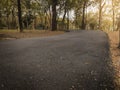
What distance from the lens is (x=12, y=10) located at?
45562mm

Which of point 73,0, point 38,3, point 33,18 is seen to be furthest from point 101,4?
point 33,18

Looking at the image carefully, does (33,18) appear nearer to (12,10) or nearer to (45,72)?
(12,10)

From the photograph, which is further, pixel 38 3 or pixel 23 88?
pixel 38 3

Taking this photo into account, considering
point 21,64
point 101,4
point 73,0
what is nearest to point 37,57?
point 21,64

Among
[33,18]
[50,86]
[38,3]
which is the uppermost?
[38,3]

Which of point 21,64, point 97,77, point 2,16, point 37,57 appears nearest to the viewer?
point 97,77

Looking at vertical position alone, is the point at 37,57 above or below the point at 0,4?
below

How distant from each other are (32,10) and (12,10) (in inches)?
186

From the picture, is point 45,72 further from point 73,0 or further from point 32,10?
point 32,10

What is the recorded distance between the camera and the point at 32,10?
155 ft

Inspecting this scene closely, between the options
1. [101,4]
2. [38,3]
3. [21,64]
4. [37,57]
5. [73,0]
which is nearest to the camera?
[21,64]

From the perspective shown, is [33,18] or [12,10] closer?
[12,10]

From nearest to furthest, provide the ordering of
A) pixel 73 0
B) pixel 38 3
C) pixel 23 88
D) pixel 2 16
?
pixel 23 88, pixel 73 0, pixel 38 3, pixel 2 16

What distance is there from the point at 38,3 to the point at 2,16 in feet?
34.7
